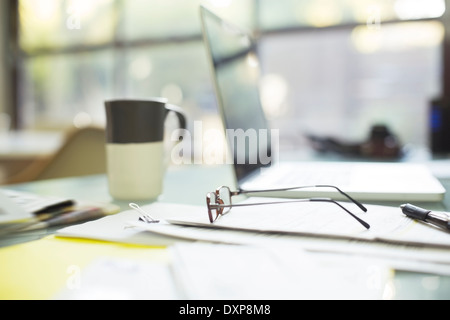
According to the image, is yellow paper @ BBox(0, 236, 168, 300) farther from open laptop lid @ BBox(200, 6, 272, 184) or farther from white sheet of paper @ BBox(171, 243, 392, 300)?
open laptop lid @ BBox(200, 6, 272, 184)

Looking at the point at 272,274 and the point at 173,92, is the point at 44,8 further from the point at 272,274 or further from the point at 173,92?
the point at 272,274

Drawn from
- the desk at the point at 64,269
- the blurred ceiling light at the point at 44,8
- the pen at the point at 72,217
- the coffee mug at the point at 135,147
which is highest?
the blurred ceiling light at the point at 44,8

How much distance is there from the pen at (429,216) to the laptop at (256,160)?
0.16m

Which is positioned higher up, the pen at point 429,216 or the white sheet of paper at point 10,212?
the white sheet of paper at point 10,212

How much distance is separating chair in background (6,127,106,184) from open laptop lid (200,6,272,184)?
67 cm

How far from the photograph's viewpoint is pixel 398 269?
366 millimetres

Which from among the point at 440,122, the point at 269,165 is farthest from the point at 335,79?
the point at 269,165

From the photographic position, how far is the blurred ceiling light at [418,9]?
2.99 meters

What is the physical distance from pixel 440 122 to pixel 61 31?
413 centimetres

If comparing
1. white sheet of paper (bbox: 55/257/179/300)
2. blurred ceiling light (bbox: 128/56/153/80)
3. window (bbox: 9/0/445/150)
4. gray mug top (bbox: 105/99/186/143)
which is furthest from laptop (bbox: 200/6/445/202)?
blurred ceiling light (bbox: 128/56/153/80)

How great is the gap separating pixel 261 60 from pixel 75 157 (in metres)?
→ 2.64

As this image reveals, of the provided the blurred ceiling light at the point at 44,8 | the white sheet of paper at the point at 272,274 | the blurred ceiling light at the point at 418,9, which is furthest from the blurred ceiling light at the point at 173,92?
the white sheet of paper at the point at 272,274

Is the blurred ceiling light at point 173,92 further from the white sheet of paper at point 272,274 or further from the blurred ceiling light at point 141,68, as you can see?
Answer: the white sheet of paper at point 272,274
